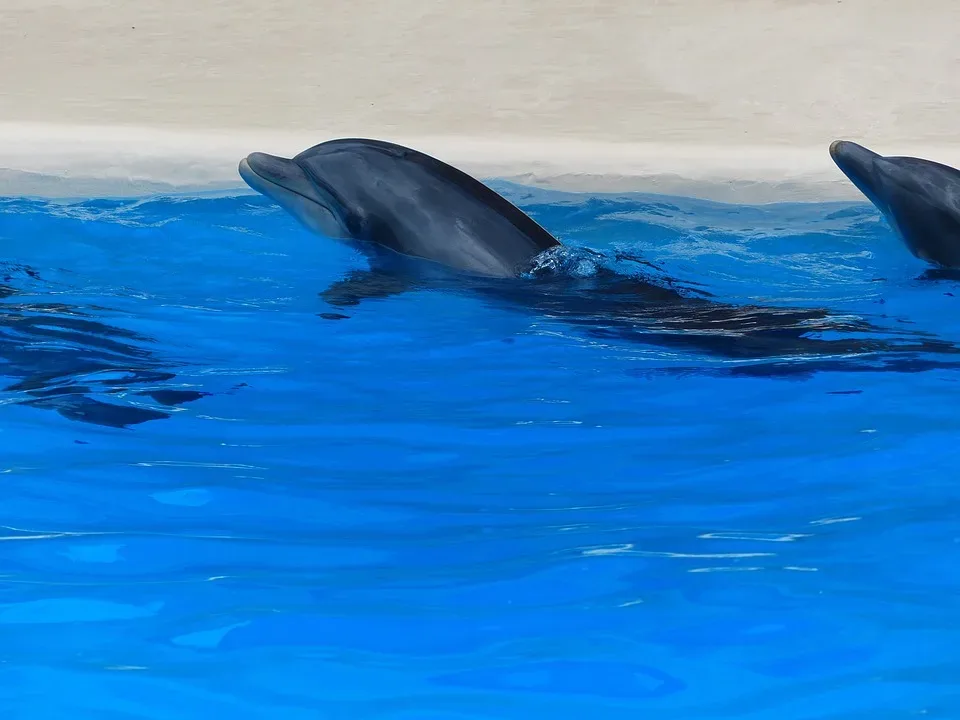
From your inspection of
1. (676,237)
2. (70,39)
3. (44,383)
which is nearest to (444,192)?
(676,237)

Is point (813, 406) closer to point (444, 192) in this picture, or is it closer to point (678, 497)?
point (678, 497)

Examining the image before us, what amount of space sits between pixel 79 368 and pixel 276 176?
1.89 meters

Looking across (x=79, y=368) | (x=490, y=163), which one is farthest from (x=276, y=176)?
(x=490, y=163)

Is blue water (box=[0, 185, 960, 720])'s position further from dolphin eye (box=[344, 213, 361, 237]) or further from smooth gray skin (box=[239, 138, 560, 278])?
dolphin eye (box=[344, 213, 361, 237])

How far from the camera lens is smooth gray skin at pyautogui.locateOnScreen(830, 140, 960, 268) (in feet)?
17.1

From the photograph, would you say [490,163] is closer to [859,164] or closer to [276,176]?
[276,176]

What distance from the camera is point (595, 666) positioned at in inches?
83.1

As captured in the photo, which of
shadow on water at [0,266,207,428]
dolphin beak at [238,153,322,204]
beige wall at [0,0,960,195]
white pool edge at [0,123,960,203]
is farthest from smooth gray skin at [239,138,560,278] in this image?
beige wall at [0,0,960,195]

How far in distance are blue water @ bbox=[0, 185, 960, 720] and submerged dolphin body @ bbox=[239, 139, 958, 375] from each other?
0.13 meters

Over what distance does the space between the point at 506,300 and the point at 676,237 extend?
1.80 metres

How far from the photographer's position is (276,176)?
549 cm

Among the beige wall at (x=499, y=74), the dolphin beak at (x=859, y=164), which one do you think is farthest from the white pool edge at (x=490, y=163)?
the dolphin beak at (x=859, y=164)

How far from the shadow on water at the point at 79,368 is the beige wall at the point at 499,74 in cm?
307

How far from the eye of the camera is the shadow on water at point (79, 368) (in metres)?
3.51
